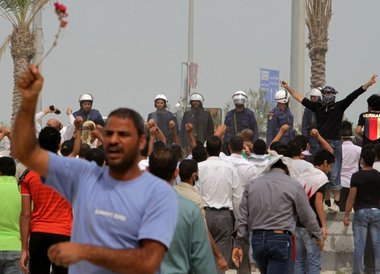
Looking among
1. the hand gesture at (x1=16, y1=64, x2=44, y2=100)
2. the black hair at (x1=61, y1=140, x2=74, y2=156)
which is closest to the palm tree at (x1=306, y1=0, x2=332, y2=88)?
the black hair at (x1=61, y1=140, x2=74, y2=156)

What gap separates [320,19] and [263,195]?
22531mm

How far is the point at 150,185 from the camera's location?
203 inches

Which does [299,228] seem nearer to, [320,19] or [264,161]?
[264,161]

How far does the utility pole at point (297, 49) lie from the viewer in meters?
24.0

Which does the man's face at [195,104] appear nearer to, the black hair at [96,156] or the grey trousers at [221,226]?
the grey trousers at [221,226]

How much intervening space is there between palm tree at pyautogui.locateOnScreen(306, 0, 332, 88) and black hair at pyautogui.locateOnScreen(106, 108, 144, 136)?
26.8 meters

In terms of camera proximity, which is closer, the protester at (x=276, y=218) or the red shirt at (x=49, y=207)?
the red shirt at (x=49, y=207)

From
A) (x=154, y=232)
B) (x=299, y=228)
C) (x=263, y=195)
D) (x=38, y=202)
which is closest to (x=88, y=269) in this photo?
(x=154, y=232)

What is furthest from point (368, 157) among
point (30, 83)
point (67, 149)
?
point (30, 83)

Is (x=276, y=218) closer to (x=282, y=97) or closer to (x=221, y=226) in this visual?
(x=221, y=226)

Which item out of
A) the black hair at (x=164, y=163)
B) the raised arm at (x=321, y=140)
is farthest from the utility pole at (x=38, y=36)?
the black hair at (x=164, y=163)

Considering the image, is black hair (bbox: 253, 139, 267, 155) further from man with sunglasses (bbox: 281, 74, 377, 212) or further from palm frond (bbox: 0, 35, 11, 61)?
palm frond (bbox: 0, 35, 11, 61)

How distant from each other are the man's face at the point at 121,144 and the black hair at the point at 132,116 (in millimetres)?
32

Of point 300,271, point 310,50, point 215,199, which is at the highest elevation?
point 310,50
